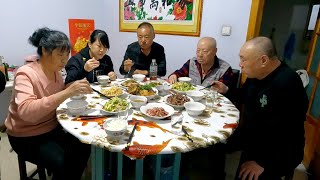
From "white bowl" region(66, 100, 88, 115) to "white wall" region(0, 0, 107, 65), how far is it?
1.63 metres

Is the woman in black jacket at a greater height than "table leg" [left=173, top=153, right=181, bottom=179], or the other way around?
the woman in black jacket

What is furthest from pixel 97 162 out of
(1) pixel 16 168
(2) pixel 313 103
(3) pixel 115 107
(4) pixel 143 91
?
(2) pixel 313 103

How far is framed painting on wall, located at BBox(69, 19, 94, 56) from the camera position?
3303mm

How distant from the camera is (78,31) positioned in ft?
11.1

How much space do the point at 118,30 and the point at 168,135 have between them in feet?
10.5

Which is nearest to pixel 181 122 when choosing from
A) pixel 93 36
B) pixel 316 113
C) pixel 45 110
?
pixel 45 110

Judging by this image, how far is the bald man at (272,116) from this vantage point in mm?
1347

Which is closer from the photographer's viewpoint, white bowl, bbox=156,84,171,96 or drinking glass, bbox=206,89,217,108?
drinking glass, bbox=206,89,217,108

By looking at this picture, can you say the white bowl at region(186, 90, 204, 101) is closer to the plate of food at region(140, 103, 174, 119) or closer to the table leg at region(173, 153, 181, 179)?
the plate of food at region(140, 103, 174, 119)

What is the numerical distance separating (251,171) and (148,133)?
0.76 m

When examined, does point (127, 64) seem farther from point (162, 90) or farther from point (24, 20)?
point (24, 20)

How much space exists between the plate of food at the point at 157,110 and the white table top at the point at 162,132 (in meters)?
0.03

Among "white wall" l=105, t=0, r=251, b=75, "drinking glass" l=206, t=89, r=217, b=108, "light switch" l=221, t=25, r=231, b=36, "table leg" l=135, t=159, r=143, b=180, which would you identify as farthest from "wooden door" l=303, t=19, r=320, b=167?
"table leg" l=135, t=159, r=143, b=180

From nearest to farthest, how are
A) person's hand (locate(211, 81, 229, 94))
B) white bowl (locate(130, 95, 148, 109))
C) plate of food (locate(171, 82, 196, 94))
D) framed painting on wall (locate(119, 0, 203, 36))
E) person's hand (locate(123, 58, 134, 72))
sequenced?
white bowl (locate(130, 95, 148, 109))
plate of food (locate(171, 82, 196, 94))
person's hand (locate(211, 81, 229, 94))
person's hand (locate(123, 58, 134, 72))
framed painting on wall (locate(119, 0, 203, 36))
